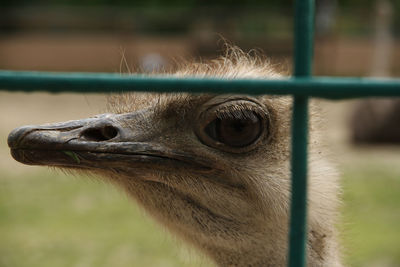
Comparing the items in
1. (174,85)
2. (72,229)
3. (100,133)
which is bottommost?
(72,229)

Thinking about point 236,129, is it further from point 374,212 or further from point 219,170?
point 374,212

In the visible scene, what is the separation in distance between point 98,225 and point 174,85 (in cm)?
477

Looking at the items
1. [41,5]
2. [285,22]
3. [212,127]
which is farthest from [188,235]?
[41,5]

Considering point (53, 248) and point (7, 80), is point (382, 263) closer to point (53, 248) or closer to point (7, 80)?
point (53, 248)

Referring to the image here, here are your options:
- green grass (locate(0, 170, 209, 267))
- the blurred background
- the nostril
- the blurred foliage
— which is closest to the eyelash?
the nostril

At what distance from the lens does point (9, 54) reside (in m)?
19.2

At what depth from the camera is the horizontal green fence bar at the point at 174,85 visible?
39.9 inches

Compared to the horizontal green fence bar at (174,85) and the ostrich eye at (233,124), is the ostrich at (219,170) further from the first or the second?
the horizontal green fence bar at (174,85)

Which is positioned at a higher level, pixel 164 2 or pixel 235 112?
pixel 164 2

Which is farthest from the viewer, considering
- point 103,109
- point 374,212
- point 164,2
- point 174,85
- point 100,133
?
point 164,2

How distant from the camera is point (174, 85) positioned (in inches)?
40.4

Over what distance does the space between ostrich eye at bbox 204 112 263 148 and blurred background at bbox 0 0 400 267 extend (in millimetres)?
455

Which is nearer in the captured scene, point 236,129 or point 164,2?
point 236,129

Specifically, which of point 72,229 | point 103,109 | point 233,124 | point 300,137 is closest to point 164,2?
point 72,229
